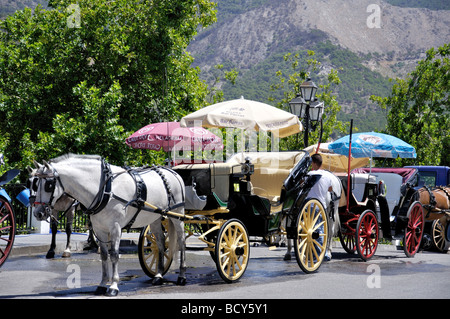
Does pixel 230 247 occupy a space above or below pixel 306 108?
below

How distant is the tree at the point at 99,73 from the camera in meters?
23.8

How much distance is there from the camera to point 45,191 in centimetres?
783

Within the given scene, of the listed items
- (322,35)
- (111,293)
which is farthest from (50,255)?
(322,35)

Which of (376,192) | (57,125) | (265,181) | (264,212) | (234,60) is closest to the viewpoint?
(264,212)

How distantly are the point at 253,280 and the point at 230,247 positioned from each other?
2.66 ft

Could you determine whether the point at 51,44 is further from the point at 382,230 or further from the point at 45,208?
the point at 45,208

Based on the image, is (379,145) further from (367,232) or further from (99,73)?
(99,73)

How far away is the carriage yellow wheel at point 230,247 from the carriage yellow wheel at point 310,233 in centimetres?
92

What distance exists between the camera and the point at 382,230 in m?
13.1

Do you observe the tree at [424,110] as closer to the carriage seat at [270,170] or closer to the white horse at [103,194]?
the carriage seat at [270,170]

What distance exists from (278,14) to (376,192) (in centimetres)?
18247

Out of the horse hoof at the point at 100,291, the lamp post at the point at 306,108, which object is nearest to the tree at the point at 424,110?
the lamp post at the point at 306,108

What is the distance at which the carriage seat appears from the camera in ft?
38.4
